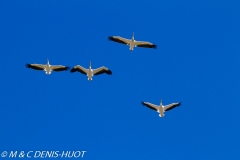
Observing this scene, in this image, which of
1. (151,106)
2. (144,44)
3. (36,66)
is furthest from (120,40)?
(36,66)

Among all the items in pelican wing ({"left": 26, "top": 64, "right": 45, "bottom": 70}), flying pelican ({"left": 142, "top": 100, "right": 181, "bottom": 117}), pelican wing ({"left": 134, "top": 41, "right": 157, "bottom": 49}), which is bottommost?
flying pelican ({"left": 142, "top": 100, "right": 181, "bottom": 117})

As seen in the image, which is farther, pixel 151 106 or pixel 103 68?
pixel 151 106

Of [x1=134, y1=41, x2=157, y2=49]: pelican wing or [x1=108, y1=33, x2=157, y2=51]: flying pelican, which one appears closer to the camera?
[x1=108, y1=33, x2=157, y2=51]: flying pelican

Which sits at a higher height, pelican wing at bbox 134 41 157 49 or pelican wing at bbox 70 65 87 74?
pelican wing at bbox 134 41 157 49

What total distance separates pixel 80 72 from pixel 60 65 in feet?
9.19

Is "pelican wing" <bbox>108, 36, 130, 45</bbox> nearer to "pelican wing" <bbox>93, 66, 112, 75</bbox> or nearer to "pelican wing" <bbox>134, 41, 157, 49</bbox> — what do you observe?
"pelican wing" <bbox>134, 41, 157, 49</bbox>

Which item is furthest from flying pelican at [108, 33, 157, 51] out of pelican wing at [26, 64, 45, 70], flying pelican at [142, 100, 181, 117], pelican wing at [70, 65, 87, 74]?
pelican wing at [26, 64, 45, 70]

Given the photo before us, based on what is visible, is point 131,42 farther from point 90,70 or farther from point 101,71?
point 90,70

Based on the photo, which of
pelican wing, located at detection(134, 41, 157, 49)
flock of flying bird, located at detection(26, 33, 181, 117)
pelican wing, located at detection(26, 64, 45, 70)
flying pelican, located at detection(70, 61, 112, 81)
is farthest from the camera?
pelican wing, located at detection(26, 64, 45, 70)

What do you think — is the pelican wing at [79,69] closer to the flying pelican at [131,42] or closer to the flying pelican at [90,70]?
the flying pelican at [90,70]

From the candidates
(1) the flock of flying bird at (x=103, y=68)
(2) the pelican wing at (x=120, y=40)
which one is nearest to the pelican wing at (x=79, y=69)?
(1) the flock of flying bird at (x=103, y=68)

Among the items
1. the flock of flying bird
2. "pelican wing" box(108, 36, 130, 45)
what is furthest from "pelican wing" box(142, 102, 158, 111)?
"pelican wing" box(108, 36, 130, 45)

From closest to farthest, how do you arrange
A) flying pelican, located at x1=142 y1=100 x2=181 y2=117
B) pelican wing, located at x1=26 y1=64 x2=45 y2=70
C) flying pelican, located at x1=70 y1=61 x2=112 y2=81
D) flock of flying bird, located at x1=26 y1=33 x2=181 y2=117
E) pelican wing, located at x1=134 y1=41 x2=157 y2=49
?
1. flying pelican, located at x1=70 y1=61 x2=112 y2=81
2. flock of flying bird, located at x1=26 y1=33 x2=181 y2=117
3. pelican wing, located at x1=134 y1=41 x2=157 y2=49
4. pelican wing, located at x1=26 y1=64 x2=45 y2=70
5. flying pelican, located at x1=142 y1=100 x2=181 y2=117

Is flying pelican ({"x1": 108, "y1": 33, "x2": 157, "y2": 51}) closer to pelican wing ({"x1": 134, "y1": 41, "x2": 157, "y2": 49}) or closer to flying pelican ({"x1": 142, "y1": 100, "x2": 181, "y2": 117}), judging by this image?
pelican wing ({"x1": 134, "y1": 41, "x2": 157, "y2": 49})
